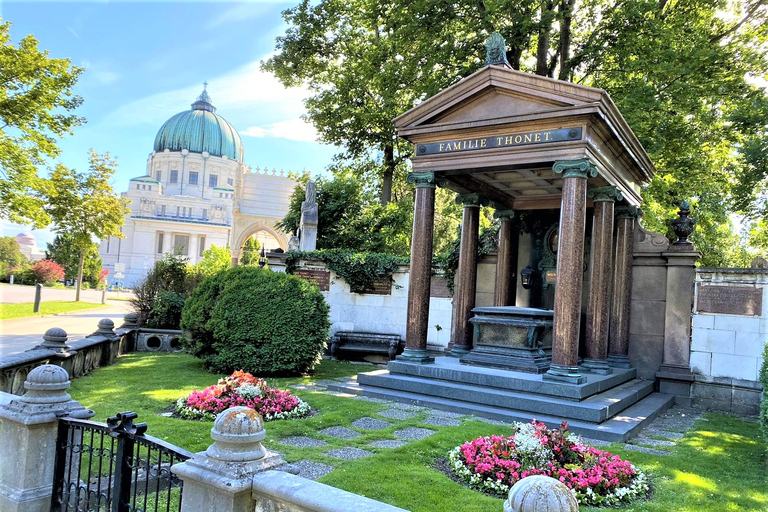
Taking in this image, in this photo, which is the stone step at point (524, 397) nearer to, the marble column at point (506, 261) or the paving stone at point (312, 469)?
the marble column at point (506, 261)

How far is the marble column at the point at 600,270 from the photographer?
10484mm

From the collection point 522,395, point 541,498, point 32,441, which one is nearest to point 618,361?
point 522,395

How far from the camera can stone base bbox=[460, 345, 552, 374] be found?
9328mm

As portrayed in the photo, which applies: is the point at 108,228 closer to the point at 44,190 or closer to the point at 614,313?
the point at 44,190

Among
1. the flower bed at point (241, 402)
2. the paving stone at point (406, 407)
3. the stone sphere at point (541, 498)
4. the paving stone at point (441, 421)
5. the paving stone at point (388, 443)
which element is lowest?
the paving stone at point (406, 407)

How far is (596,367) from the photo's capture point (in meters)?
10.1

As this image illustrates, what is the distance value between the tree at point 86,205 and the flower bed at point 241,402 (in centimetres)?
1831

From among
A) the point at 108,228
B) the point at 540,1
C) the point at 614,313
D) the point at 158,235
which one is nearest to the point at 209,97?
the point at 158,235

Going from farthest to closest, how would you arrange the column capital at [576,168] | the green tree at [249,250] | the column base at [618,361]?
the green tree at [249,250] < the column base at [618,361] < the column capital at [576,168]

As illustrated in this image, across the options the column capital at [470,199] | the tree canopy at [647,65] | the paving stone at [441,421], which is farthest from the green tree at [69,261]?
the paving stone at [441,421]

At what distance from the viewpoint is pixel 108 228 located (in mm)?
28141

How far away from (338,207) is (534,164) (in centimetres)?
1411

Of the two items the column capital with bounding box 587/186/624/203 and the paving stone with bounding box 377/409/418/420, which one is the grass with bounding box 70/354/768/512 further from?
the column capital with bounding box 587/186/624/203

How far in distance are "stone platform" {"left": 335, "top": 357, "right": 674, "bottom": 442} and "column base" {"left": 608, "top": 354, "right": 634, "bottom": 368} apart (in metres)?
0.76
